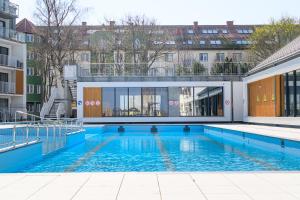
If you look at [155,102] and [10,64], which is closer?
[155,102]

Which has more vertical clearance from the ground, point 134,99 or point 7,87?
point 7,87

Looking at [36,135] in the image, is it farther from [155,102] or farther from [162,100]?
[162,100]

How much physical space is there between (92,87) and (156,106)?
16.1ft

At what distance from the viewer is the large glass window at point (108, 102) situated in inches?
1193

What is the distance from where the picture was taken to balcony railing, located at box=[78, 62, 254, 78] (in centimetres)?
3023

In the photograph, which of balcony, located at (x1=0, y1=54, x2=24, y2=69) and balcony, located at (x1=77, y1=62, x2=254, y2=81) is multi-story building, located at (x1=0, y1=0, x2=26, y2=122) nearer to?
balcony, located at (x1=0, y1=54, x2=24, y2=69)

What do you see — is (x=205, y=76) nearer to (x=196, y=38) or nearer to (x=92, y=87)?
(x=92, y=87)

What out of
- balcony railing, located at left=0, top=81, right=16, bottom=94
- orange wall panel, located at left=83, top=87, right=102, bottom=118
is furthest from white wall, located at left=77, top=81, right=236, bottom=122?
balcony railing, located at left=0, top=81, right=16, bottom=94

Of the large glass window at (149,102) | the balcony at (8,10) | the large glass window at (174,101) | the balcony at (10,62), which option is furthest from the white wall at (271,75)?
the balcony at (8,10)

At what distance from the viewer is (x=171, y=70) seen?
3020 centimetres

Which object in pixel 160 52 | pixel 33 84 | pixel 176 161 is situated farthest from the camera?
pixel 33 84

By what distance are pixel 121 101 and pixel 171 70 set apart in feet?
14.2
